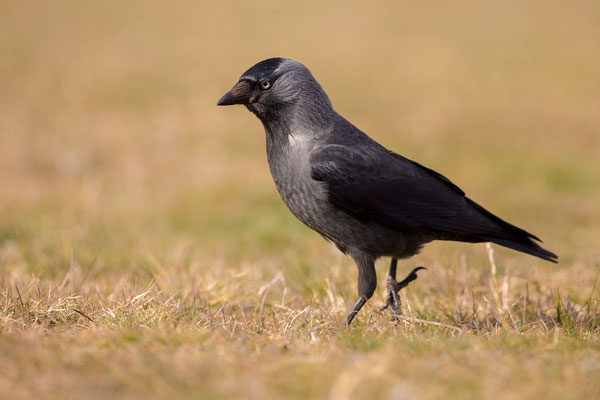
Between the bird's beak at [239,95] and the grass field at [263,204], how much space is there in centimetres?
131

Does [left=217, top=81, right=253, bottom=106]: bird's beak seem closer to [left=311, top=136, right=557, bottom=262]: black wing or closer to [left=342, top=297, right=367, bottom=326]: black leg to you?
[left=311, top=136, right=557, bottom=262]: black wing

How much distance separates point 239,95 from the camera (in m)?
A: 4.66

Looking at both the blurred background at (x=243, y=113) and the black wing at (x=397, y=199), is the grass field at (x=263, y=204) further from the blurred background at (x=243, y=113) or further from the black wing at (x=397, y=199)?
the black wing at (x=397, y=199)

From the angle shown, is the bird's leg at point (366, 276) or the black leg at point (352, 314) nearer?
the black leg at point (352, 314)

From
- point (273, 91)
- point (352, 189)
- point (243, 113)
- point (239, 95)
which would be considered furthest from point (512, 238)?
point (243, 113)

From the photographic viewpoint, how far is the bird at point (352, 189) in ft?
14.5

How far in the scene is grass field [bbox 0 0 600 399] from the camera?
9.90ft

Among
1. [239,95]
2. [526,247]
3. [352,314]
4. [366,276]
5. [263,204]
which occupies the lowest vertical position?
[263,204]

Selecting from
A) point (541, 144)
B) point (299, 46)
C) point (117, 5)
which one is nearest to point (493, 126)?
point (541, 144)

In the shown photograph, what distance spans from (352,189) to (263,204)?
172 inches

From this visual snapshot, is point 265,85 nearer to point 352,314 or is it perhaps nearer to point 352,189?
point 352,189

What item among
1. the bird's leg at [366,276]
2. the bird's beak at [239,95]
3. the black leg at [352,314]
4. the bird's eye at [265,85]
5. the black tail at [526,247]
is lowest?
the black leg at [352,314]

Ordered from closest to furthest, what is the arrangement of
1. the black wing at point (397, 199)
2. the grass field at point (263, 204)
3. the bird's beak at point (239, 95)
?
the grass field at point (263, 204) → the black wing at point (397, 199) → the bird's beak at point (239, 95)

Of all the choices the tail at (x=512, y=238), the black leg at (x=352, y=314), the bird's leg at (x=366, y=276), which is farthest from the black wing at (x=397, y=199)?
the black leg at (x=352, y=314)
